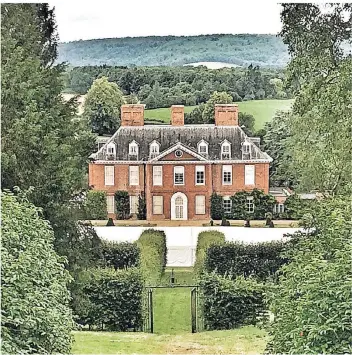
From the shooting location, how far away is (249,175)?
10.6 feet

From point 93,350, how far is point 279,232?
0.89m

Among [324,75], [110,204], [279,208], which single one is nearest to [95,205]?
[110,204]

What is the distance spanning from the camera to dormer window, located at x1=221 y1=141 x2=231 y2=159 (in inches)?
127

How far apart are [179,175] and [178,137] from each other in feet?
0.51

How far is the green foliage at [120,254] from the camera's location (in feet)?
10.8

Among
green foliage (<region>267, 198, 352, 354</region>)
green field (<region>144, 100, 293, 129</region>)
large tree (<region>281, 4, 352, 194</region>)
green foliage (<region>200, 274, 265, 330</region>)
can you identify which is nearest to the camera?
green foliage (<region>267, 198, 352, 354</region>)

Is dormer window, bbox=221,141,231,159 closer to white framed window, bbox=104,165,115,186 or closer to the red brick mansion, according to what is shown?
the red brick mansion

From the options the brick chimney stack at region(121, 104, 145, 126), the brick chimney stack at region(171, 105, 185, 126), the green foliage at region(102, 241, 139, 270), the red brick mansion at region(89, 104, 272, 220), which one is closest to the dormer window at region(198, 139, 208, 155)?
the red brick mansion at region(89, 104, 272, 220)

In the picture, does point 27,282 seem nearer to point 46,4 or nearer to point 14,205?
point 14,205

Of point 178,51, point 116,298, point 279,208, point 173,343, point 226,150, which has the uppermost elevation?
point 178,51

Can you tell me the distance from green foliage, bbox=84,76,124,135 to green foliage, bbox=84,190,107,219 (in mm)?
247

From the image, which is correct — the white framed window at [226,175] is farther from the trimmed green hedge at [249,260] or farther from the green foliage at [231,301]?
the green foliage at [231,301]

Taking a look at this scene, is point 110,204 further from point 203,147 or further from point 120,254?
point 203,147

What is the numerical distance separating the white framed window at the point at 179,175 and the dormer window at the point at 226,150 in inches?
6.8
